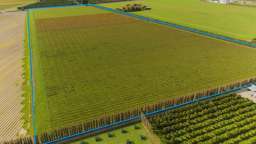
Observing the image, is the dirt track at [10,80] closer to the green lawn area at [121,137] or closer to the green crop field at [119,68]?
the green crop field at [119,68]

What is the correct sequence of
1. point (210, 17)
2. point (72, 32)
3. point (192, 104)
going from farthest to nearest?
point (210, 17), point (72, 32), point (192, 104)

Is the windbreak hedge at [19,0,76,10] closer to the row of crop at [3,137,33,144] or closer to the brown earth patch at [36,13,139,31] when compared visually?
the brown earth patch at [36,13,139,31]

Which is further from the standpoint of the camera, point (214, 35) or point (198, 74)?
point (214, 35)

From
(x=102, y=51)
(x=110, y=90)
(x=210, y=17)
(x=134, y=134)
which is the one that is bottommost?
(x=134, y=134)

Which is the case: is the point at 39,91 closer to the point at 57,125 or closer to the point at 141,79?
the point at 57,125

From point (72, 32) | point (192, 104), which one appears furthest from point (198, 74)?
point (72, 32)

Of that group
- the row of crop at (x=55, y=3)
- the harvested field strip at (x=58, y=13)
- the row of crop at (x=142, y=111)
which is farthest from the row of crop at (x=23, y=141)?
the row of crop at (x=55, y=3)

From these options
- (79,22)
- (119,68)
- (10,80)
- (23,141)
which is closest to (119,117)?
(23,141)

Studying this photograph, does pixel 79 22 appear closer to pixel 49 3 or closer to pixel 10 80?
pixel 10 80
